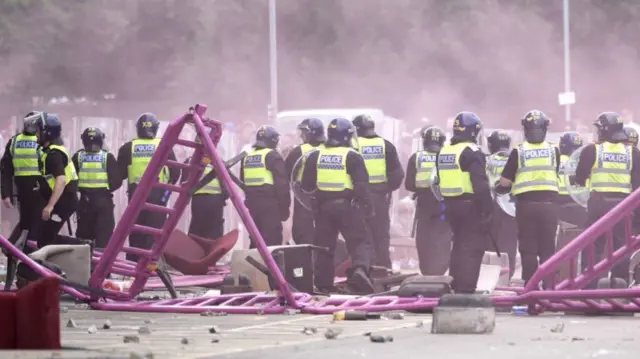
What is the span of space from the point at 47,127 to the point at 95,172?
349 cm

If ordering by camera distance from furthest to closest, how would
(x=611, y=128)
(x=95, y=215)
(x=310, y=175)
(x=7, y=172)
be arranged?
(x=95, y=215) < (x=7, y=172) < (x=310, y=175) < (x=611, y=128)

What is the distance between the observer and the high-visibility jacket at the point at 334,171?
53.7ft

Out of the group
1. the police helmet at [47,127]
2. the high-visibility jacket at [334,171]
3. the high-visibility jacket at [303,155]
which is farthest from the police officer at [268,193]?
the police helmet at [47,127]

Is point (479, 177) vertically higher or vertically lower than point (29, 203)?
higher

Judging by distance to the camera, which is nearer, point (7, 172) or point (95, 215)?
point (7, 172)

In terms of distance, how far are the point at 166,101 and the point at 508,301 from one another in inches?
1274

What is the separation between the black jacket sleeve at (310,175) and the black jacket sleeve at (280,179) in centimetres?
219

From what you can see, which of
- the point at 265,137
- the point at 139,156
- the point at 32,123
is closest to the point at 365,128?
the point at 265,137

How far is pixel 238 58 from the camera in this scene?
46906 mm

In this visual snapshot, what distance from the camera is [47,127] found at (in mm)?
15727

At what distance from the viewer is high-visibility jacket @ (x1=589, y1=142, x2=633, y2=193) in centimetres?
1553

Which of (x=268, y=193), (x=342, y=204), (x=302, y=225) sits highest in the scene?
(x=268, y=193)

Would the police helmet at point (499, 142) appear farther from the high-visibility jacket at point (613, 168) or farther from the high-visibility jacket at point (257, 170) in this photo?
the high-visibility jacket at point (613, 168)

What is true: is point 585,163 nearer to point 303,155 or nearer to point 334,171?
point 334,171
